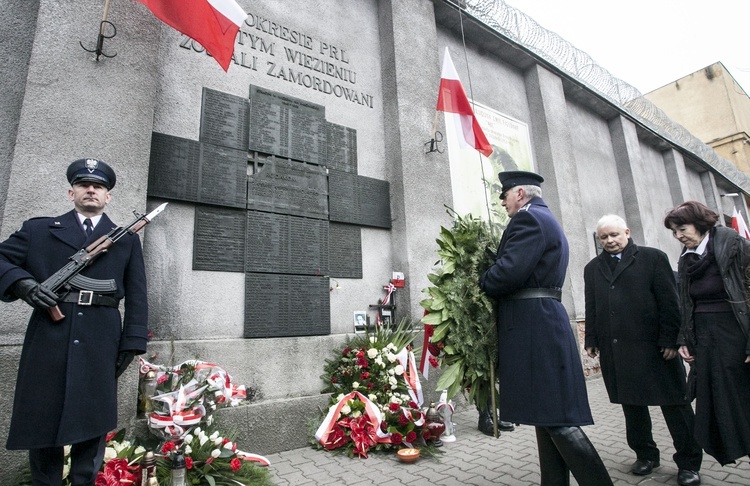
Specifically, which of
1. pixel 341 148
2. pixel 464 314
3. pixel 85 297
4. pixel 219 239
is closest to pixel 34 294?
pixel 85 297

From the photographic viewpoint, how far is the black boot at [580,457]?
7.68ft

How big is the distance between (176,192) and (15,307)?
A: 1.78 metres

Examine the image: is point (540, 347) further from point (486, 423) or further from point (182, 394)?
point (182, 394)

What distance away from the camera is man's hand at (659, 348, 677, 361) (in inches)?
133

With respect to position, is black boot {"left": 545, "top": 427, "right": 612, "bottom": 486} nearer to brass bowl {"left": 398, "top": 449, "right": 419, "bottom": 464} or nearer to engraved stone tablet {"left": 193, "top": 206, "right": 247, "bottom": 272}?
brass bowl {"left": 398, "top": 449, "right": 419, "bottom": 464}

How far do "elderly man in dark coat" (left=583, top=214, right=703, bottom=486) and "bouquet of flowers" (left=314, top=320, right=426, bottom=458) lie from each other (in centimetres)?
195

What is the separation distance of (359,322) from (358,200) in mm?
1733

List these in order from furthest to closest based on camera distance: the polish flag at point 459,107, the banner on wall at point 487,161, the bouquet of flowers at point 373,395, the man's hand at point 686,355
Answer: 1. the banner on wall at point 487,161
2. the polish flag at point 459,107
3. the bouquet of flowers at point 373,395
4. the man's hand at point 686,355

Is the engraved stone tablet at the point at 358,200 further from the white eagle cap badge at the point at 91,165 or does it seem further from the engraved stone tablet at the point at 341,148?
the white eagle cap badge at the point at 91,165

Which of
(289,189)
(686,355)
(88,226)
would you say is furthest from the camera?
(289,189)

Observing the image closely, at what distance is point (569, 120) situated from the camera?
37.6ft

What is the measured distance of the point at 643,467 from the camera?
3426mm

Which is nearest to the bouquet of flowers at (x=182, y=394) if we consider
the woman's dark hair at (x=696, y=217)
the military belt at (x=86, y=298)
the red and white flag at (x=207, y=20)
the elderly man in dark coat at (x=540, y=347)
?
the military belt at (x=86, y=298)

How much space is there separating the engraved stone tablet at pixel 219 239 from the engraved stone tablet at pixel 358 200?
132 cm
